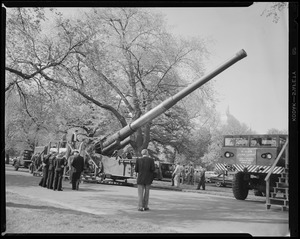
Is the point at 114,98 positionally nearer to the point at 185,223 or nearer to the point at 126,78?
the point at 126,78

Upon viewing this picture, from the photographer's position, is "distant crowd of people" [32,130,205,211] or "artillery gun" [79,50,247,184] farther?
"artillery gun" [79,50,247,184]

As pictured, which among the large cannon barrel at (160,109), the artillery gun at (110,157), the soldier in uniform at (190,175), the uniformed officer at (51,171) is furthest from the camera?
the soldier in uniform at (190,175)

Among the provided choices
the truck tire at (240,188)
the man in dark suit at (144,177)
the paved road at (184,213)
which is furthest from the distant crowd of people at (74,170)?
the truck tire at (240,188)

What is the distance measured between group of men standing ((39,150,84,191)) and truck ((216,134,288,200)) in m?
5.34

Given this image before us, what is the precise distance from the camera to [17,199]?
10047 mm

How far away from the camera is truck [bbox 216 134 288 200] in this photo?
12.2 metres

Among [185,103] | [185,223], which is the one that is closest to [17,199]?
[185,223]

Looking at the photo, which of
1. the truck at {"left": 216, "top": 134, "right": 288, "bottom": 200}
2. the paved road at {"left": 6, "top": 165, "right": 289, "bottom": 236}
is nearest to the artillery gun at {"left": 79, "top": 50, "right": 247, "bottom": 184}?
the paved road at {"left": 6, "top": 165, "right": 289, "bottom": 236}

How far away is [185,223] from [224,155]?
5.46 metres

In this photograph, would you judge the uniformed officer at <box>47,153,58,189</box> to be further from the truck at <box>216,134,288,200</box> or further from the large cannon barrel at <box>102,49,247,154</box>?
the truck at <box>216,134,288,200</box>

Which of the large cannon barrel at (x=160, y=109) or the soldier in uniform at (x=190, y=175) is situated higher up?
A: the large cannon barrel at (x=160, y=109)

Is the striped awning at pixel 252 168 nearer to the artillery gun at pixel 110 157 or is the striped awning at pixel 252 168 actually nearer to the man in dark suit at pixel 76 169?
the artillery gun at pixel 110 157

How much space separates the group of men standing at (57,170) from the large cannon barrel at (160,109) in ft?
7.34

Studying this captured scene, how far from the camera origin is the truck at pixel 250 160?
12.2 metres
